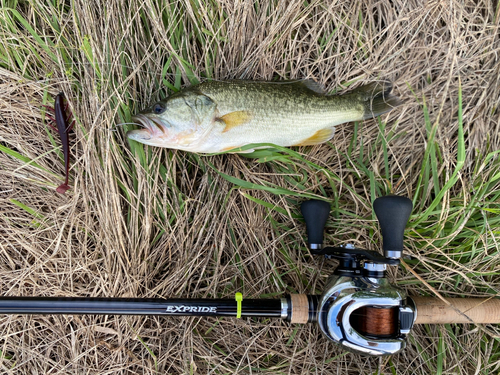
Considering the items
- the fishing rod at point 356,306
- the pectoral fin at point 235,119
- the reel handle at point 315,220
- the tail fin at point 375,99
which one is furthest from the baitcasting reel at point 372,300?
the pectoral fin at point 235,119

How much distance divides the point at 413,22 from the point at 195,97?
5.46ft

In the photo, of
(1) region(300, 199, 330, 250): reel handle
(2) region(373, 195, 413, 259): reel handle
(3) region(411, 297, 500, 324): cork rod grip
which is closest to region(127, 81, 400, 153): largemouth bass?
(1) region(300, 199, 330, 250): reel handle

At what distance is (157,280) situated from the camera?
2.32 m

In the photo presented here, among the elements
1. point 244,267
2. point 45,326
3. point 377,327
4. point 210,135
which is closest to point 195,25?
point 210,135

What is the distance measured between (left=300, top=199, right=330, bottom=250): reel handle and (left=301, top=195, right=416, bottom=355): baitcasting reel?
9.2 inches

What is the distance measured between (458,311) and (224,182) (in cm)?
167

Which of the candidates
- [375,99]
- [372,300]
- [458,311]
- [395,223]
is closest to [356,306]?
[372,300]

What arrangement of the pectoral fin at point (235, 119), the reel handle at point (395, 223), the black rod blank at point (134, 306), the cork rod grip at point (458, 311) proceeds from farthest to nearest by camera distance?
the pectoral fin at point (235, 119) → the cork rod grip at point (458, 311) → the black rod blank at point (134, 306) → the reel handle at point (395, 223)

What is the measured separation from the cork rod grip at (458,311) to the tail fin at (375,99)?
126cm

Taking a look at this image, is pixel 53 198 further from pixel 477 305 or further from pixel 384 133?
pixel 477 305

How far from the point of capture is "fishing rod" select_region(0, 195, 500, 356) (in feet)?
5.66

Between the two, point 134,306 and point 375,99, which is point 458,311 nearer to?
point 375,99

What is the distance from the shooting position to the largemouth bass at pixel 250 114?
206cm

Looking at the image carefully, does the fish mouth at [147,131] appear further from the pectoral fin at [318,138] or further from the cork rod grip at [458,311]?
the cork rod grip at [458,311]
